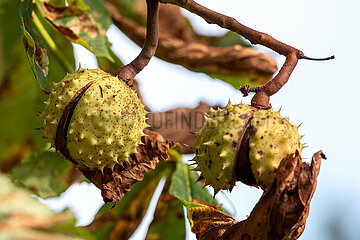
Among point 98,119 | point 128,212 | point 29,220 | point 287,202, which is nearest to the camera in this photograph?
point 29,220

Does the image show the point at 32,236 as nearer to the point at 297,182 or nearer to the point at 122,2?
the point at 297,182

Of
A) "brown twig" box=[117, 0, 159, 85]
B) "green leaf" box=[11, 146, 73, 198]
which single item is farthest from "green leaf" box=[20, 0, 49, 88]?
"green leaf" box=[11, 146, 73, 198]

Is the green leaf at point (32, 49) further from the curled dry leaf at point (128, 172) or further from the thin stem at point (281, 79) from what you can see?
the thin stem at point (281, 79)

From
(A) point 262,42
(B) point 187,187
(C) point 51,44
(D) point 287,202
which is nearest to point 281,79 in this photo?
(A) point 262,42

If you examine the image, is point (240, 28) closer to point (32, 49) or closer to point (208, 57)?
point (32, 49)

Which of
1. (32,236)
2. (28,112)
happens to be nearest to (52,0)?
→ (28,112)
